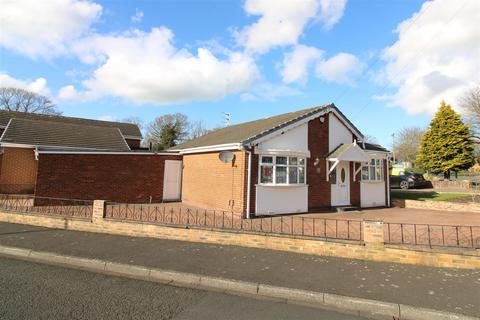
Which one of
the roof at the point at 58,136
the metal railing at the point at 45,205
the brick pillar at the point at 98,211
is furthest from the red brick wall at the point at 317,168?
the roof at the point at 58,136

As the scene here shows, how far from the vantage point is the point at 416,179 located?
2822 cm

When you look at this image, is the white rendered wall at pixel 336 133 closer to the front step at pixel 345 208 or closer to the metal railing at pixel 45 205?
the front step at pixel 345 208

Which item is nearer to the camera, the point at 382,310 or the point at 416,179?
the point at 382,310

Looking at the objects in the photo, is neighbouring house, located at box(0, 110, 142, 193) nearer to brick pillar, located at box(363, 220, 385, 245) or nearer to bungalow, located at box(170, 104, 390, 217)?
bungalow, located at box(170, 104, 390, 217)

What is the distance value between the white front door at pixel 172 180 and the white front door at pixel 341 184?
782 centimetres

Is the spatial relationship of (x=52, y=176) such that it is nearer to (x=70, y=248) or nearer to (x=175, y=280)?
(x=70, y=248)

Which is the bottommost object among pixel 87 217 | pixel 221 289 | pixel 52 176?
pixel 221 289

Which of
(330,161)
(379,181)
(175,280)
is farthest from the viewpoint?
(379,181)

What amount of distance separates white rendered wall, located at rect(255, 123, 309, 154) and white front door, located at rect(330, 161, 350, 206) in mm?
2316

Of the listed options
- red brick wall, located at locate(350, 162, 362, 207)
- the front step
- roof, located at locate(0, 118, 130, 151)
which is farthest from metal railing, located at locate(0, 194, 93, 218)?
red brick wall, located at locate(350, 162, 362, 207)

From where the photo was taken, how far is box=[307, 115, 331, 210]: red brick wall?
1306 cm

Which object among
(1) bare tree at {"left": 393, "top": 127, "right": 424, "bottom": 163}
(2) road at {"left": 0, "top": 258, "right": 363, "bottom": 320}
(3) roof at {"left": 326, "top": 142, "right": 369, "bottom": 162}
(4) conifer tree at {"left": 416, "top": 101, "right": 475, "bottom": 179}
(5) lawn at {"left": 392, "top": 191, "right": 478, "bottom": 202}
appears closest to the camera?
(2) road at {"left": 0, "top": 258, "right": 363, "bottom": 320}

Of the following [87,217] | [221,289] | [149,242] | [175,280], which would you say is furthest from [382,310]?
[87,217]

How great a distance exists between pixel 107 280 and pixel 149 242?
8.03ft
